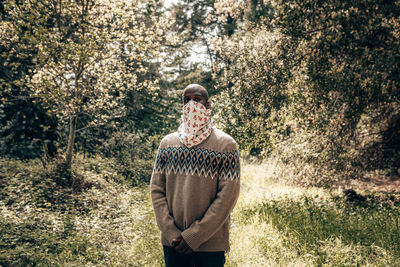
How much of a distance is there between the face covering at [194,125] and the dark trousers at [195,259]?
2.81 ft

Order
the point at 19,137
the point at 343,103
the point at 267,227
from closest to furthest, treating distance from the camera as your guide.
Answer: the point at 267,227
the point at 343,103
the point at 19,137

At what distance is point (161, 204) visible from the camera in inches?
89.0

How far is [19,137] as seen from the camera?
9398 mm

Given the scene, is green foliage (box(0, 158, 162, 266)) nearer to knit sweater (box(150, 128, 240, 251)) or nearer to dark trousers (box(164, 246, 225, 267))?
dark trousers (box(164, 246, 225, 267))

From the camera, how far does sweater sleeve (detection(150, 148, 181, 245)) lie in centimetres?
215

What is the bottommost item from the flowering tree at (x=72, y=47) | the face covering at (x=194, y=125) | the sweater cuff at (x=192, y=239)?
the sweater cuff at (x=192, y=239)

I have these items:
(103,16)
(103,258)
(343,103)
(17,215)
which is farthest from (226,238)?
(103,16)

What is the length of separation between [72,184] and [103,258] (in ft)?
12.1

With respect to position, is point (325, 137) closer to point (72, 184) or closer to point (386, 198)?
point (386, 198)

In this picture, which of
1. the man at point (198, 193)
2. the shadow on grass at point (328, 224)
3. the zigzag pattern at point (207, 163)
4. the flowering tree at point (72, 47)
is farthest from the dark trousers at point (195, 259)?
the flowering tree at point (72, 47)

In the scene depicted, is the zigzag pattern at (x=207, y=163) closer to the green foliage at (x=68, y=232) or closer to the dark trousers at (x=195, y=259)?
the dark trousers at (x=195, y=259)

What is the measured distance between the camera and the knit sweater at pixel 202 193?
2066mm

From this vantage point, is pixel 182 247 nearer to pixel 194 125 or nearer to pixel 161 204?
pixel 161 204

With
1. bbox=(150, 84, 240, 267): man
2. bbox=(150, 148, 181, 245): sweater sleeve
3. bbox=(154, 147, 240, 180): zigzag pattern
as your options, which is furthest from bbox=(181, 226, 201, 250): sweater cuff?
bbox=(154, 147, 240, 180): zigzag pattern
